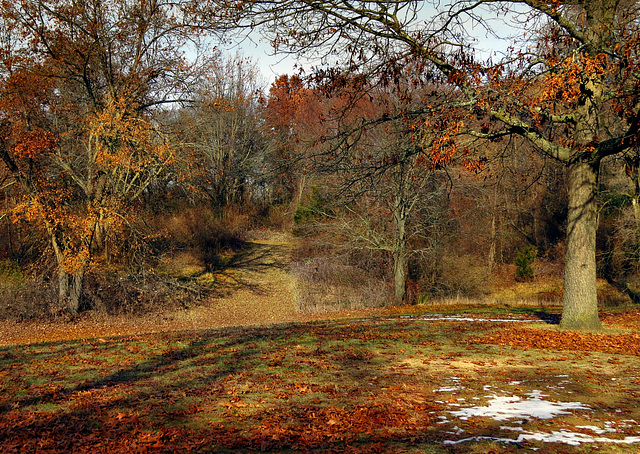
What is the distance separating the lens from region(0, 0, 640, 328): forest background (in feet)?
31.4

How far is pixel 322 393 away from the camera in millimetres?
6398

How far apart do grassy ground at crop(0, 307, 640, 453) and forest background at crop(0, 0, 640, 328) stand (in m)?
3.17

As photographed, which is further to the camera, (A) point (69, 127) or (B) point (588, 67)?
(A) point (69, 127)

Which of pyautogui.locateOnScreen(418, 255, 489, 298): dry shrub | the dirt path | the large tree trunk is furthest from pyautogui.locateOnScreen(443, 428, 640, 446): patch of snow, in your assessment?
pyautogui.locateOnScreen(418, 255, 489, 298): dry shrub

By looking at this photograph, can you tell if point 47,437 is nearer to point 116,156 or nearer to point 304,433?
point 304,433

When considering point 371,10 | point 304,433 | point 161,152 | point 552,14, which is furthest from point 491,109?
point 161,152

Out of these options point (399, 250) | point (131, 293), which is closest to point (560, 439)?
point (399, 250)

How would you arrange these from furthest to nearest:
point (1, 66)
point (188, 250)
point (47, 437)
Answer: point (188, 250), point (1, 66), point (47, 437)

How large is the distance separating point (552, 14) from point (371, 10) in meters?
3.16

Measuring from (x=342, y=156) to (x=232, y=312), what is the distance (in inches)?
503

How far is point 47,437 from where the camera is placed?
4.95 metres

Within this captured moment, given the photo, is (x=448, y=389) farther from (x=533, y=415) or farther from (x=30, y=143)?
(x=30, y=143)

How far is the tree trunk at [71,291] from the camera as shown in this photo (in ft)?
59.8

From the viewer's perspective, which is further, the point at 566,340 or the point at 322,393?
the point at 566,340
